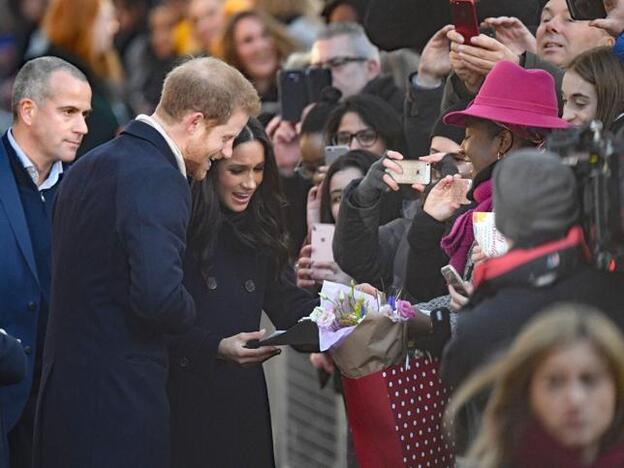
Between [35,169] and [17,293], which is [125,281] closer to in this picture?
[17,293]

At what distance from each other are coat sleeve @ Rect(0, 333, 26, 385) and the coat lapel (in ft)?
2.63

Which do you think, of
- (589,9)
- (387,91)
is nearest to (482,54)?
(589,9)

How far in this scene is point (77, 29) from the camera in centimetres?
918

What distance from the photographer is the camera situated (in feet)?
14.2

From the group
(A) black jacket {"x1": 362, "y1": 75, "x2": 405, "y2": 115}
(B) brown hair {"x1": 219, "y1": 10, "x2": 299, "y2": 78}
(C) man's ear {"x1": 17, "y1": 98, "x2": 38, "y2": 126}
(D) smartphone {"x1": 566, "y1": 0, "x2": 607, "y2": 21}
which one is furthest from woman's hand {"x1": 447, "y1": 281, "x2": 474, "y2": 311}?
(B) brown hair {"x1": 219, "y1": 10, "x2": 299, "y2": 78}

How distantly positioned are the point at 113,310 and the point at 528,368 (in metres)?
2.09

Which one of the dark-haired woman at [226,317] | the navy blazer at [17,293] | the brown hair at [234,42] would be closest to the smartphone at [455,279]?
the dark-haired woman at [226,317]

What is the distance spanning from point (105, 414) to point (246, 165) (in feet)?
4.00

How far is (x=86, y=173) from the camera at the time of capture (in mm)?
5945

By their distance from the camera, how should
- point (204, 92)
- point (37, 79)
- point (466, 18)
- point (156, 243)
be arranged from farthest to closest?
point (37, 79) → point (466, 18) → point (204, 92) → point (156, 243)

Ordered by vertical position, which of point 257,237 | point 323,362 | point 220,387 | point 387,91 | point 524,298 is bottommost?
point 323,362

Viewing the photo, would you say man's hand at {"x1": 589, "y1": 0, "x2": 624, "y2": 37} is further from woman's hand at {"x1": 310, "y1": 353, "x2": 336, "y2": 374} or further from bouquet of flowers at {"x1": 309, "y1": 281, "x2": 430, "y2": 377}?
woman's hand at {"x1": 310, "y1": 353, "x2": 336, "y2": 374}

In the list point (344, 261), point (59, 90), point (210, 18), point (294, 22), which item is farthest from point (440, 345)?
point (210, 18)

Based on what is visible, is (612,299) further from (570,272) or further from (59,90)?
(59,90)
